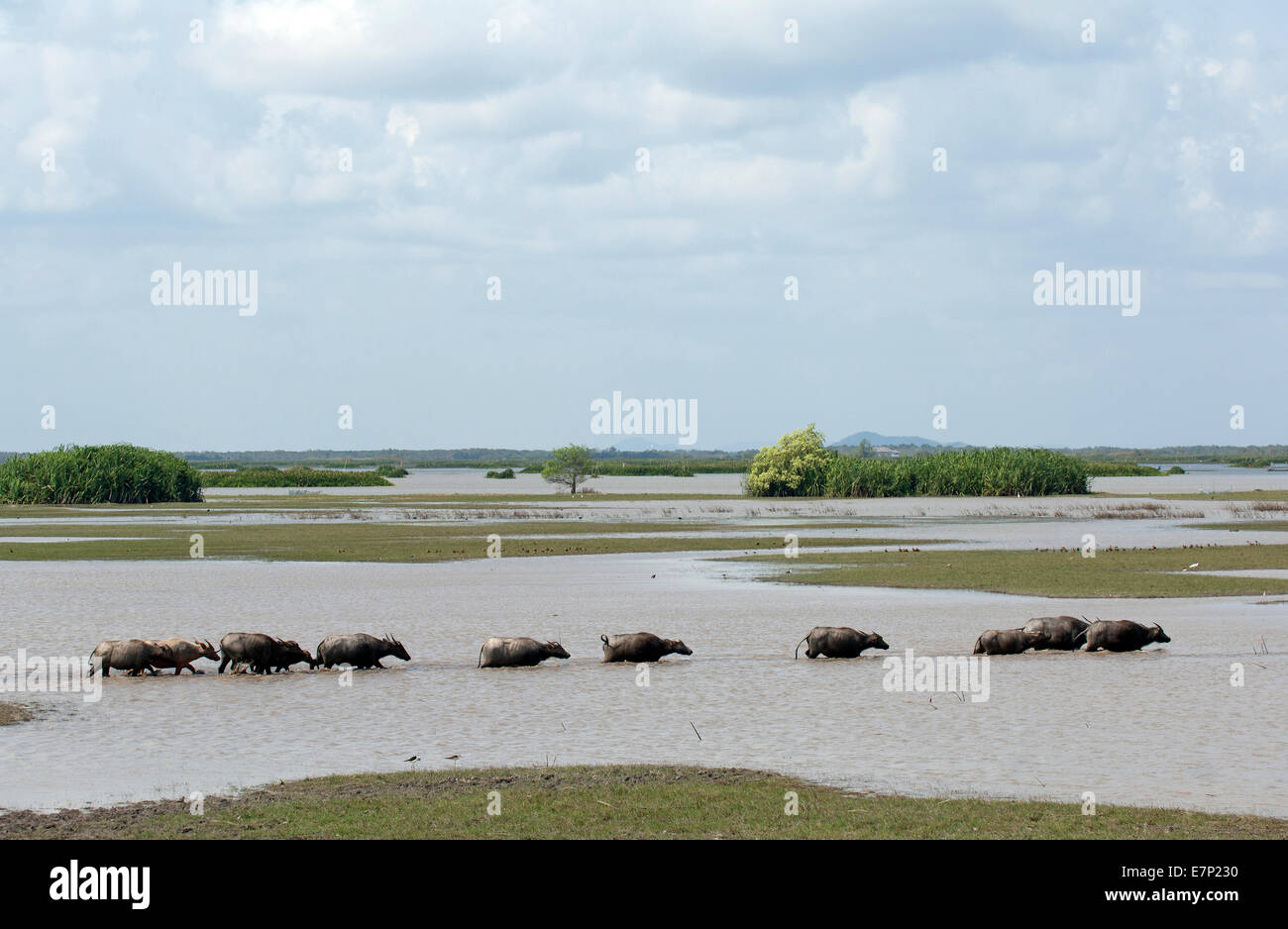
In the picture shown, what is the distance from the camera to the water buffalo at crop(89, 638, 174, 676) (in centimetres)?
2080

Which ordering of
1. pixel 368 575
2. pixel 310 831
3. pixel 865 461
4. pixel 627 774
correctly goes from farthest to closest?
pixel 865 461, pixel 368 575, pixel 627 774, pixel 310 831

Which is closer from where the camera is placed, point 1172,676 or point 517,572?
point 1172,676

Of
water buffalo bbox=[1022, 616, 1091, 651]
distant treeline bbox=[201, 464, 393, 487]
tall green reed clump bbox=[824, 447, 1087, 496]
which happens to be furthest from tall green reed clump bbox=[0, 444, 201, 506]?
water buffalo bbox=[1022, 616, 1091, 651]

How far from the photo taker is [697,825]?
11.5 m

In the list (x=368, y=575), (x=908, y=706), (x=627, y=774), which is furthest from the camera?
(x=368, y=575)

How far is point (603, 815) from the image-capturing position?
1195 centimetres

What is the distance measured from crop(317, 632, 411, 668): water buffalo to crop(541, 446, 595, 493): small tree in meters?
95.6

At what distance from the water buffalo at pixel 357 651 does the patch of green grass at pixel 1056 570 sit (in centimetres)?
1671

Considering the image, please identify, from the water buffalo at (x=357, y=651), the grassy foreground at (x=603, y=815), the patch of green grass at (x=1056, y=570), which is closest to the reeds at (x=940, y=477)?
the patch of green grass at (x=1056, y=570)

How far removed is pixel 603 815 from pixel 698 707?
6386 mm

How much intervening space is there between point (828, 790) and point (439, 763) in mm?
4511

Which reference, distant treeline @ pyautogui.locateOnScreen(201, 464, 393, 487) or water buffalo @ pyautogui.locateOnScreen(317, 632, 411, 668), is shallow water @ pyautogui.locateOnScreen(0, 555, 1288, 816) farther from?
distant treeline @ pyautogui.locateOnScreen(201, 464, 393, 487)
